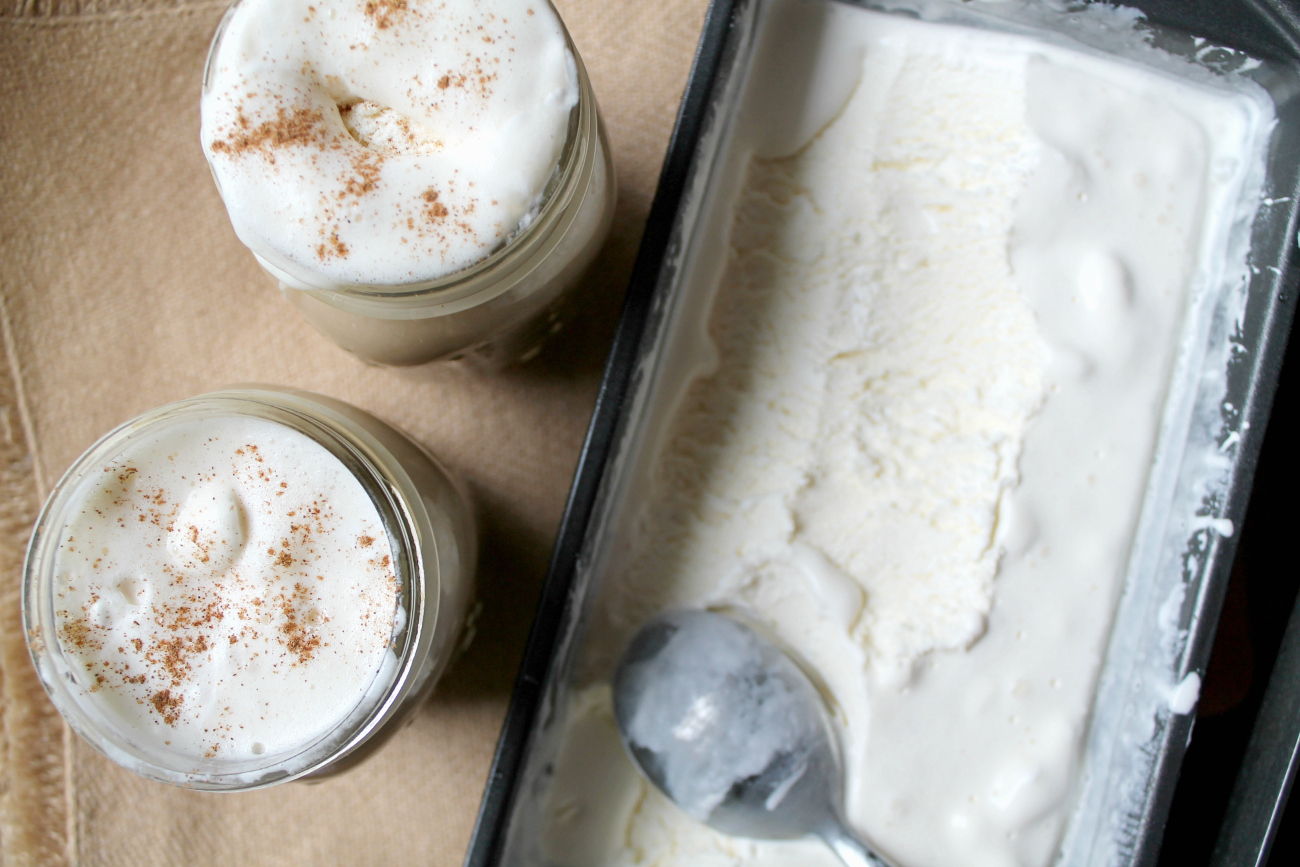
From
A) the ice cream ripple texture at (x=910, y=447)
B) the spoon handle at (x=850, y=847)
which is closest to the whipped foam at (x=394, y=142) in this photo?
the ice cream ripple texture at (x=910, y=447)

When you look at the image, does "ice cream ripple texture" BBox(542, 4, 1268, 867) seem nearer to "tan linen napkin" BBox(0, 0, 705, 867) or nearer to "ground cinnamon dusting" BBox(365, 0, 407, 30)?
"tan linen napkin" BBox(0, 0, 705, 867)

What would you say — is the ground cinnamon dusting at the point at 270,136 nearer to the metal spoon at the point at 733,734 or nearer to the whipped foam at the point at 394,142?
the whipped foam at the point at 394,142

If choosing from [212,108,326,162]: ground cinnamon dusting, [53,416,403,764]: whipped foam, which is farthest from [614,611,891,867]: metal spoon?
[212,108,326,162]: ground cinnamon dusting

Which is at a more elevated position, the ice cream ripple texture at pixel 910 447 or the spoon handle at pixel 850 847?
the ice cream ripple texture at pixel 910 447

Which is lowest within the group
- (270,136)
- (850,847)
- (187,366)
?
(850,847)

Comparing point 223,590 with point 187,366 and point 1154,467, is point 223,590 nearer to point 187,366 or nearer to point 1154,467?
point 187,366

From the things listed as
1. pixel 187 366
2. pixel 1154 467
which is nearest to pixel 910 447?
pixel 1154 467

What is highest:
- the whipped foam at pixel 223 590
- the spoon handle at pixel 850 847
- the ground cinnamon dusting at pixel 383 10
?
the ground cinnamon dusting at pixel 383 10
